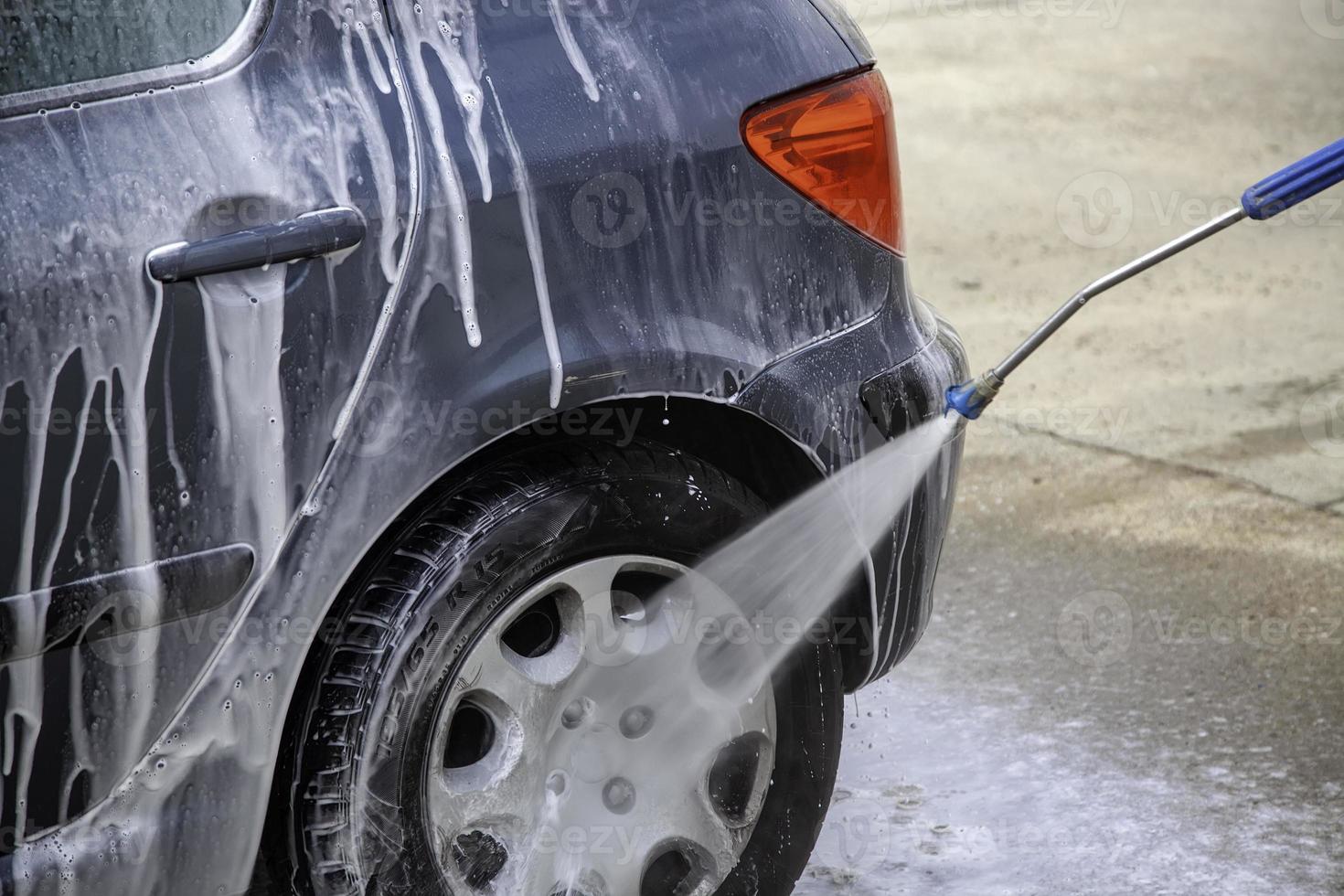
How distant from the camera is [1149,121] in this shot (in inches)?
298

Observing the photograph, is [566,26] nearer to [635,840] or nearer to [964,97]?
[635,840]

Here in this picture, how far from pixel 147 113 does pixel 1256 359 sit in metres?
4.12

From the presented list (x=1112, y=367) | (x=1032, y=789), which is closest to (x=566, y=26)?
(x=1032, y=789)

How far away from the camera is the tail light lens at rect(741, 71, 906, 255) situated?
2256mm

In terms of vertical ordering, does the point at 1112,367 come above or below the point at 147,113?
below

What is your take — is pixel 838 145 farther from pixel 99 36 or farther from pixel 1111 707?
pixel 1111 707

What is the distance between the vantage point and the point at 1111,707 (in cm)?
334
